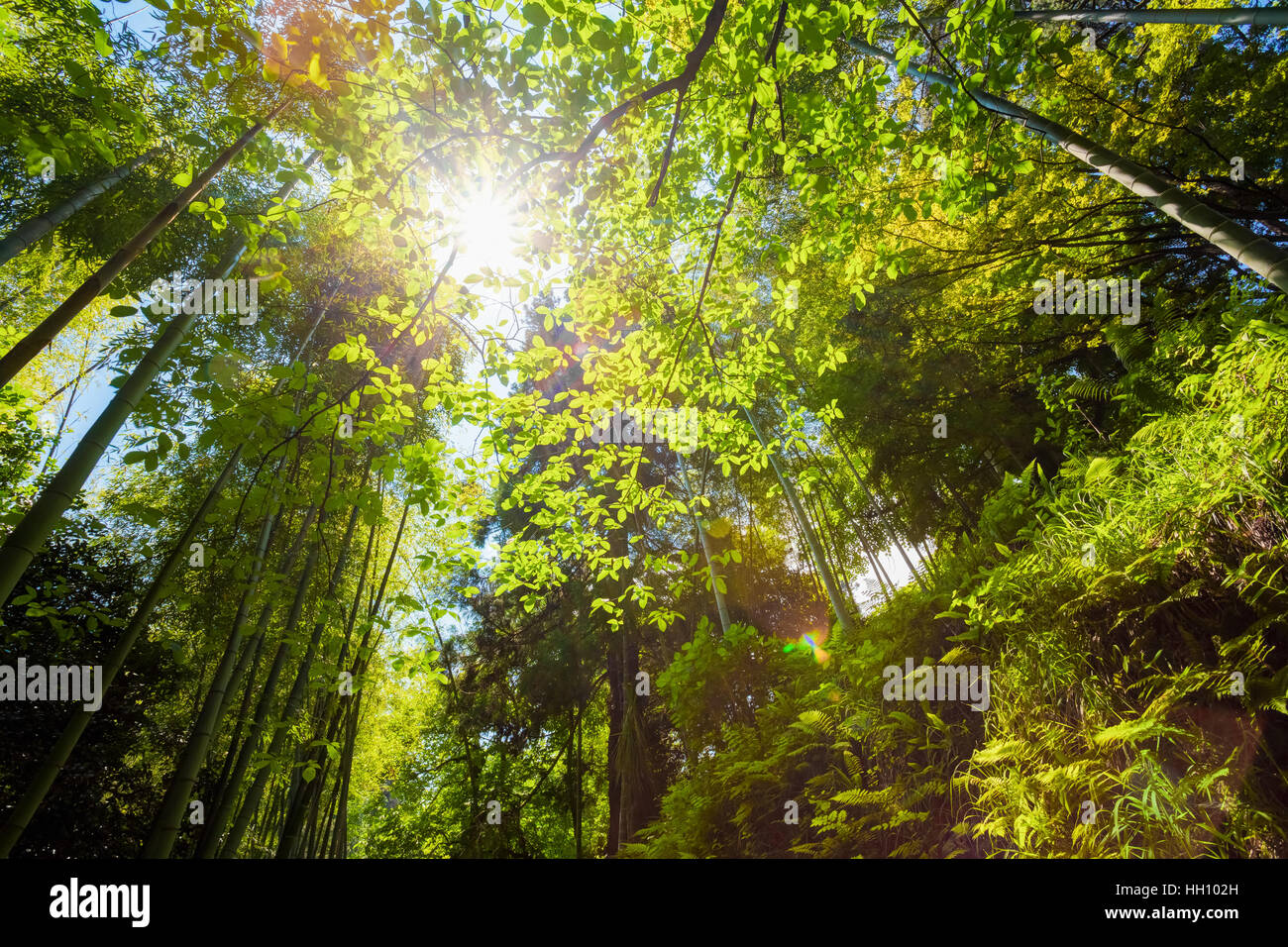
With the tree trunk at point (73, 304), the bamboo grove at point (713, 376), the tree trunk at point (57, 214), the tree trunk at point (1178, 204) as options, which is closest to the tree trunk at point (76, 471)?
the bamboo grove at point (713, 376)

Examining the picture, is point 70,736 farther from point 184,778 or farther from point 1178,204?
point 1178,204

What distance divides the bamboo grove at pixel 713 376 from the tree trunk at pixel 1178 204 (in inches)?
0.9

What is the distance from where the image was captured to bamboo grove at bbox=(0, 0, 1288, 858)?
6.54 feet

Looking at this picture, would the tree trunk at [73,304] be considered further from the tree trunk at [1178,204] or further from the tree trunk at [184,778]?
the tree trunk at [1178,204]

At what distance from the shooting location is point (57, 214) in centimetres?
345

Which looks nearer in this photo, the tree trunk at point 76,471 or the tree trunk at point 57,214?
the tree trunk at point 76,471

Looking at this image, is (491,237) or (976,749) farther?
(976,749)

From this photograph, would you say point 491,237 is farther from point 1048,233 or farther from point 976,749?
point 1048,233

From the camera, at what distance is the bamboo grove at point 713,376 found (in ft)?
6.54

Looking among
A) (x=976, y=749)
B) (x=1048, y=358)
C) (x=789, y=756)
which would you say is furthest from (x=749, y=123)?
(x=1048, y=358)

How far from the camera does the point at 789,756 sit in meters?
3.79

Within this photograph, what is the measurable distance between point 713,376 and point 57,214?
15.6ft
